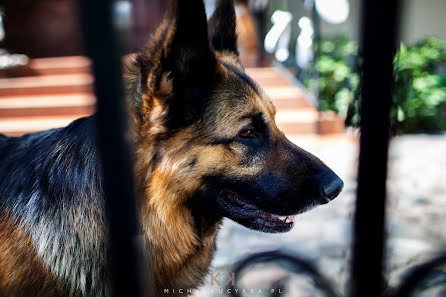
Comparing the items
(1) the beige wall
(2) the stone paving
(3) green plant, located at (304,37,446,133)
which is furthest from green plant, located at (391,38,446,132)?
(2) the stone paving

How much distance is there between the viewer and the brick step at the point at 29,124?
6.73m

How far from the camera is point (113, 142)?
0.80 meters

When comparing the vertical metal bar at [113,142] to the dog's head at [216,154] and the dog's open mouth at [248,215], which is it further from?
the dog's open mouth at [248,215]

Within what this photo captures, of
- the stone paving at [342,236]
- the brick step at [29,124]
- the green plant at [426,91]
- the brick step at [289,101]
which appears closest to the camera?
the stone paving at [342,236]

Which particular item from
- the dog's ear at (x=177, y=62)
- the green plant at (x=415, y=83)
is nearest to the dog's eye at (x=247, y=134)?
the dog's ear at (x=177, y=62)

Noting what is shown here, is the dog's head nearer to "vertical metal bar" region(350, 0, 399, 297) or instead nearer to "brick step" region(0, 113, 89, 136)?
"vertical metal bar" region(350, 0, 399, 297)

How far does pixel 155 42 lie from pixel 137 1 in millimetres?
8879

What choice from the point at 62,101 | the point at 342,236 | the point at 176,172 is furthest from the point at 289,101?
the point at 176,172

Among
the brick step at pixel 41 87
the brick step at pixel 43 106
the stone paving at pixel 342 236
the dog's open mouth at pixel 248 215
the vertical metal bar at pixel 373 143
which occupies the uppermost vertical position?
the vertical metal bar at pixel 373 143

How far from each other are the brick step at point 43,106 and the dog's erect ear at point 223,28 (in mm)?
5289

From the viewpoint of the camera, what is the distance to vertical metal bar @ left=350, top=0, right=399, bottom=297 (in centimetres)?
74

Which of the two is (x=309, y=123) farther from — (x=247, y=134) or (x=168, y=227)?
(x=168, y=227)

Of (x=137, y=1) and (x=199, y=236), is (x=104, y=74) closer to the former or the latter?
(x=199, y=236)

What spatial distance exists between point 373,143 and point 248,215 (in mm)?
1132
